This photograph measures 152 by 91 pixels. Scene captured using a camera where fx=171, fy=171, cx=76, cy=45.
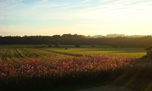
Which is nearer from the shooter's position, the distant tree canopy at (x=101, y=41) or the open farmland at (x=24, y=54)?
the open farmland at (x=24, y=54)

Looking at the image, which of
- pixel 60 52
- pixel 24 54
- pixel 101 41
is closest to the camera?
pixel 24 54

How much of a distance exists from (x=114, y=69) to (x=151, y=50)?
23.7 meters

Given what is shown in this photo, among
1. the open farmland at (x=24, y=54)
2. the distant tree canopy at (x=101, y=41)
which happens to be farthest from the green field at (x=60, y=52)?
the distant tree canopy at (x=101, y=41)

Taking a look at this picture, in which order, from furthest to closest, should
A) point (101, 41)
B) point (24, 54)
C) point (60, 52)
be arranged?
point (101, 41) < point (60, 52) < point (24, 54)

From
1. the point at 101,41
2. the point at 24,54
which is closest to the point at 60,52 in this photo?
the point at 24,54

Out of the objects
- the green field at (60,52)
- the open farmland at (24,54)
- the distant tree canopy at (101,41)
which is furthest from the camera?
the distant tree canopy at (101,41)

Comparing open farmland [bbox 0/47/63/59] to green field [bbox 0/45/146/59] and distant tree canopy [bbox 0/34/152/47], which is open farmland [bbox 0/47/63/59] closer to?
green field [bbox 0/45/146/59]

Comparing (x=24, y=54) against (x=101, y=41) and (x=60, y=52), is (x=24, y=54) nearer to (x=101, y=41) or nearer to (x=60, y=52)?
(x=60, y=52)

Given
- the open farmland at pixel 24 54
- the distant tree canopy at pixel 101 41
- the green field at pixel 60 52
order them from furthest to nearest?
1. the distant tree canopy at pixel 101 41
2. the green field at pixel 60 52
3. the open farmland at pixel 24 54

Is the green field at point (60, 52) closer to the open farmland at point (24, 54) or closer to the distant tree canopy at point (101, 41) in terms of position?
the open farmland at point (24, 54)

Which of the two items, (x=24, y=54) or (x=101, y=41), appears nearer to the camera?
(x=24, y=54)

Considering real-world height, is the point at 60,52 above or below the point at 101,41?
Answer: below

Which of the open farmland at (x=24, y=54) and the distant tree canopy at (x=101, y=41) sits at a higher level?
the distant tree canopy at (x=101, y=41)

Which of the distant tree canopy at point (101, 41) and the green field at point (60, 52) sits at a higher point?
the distant tree canopy at point (101, 41)
